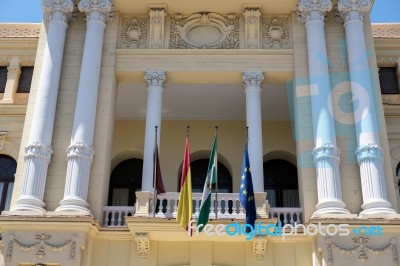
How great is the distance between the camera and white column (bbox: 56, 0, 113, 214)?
16.8m

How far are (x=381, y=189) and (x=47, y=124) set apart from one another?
9921mm

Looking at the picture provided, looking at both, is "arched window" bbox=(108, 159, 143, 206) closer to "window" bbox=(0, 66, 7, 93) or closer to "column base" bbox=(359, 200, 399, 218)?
"window" bbox=(0, 66, 7, 93)

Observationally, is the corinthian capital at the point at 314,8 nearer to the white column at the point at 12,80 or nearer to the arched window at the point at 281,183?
the arched window at the point at 281,183

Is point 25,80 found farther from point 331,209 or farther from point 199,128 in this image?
point 331,209

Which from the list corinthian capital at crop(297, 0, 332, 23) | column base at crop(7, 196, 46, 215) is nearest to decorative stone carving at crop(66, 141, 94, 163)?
column base at crop(7, 196, 46, 215)

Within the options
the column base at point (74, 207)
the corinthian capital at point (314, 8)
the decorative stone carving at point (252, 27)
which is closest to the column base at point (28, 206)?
the column base at point (74, 207)

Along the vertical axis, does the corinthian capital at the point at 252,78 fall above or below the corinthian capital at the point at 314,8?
below

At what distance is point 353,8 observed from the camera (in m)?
19.4

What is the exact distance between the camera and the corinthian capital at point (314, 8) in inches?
766

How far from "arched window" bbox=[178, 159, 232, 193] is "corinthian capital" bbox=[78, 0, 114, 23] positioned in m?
6.70

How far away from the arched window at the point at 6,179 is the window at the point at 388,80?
13.6m

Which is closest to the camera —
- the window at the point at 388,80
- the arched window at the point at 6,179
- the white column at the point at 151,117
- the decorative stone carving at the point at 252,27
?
the white column at the point at 151,117

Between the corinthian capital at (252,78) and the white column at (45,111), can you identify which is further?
the corinthian capital at (252,78)

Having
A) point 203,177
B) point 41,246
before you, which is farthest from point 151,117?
point 41,246
